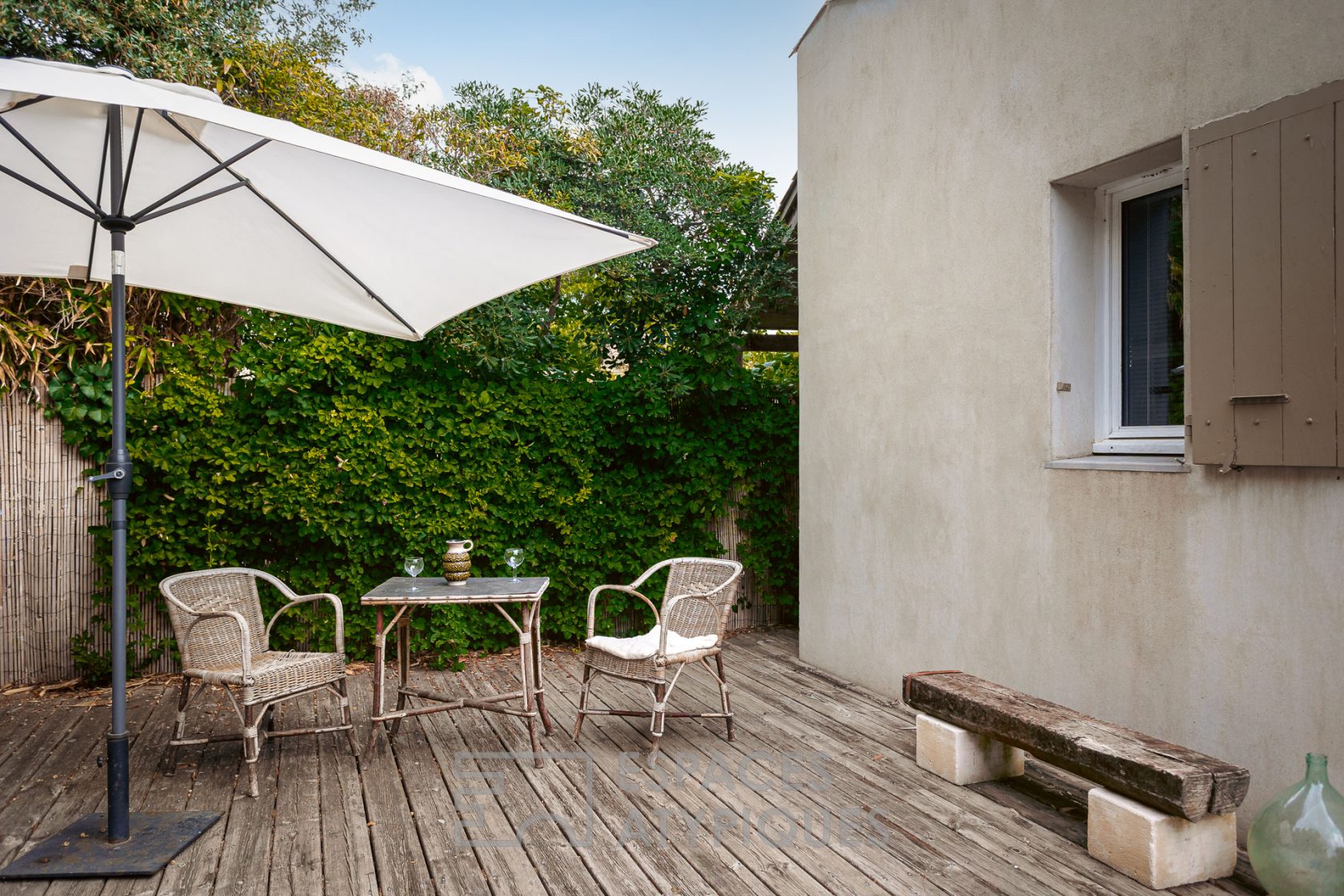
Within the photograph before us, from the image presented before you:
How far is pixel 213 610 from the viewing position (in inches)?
158

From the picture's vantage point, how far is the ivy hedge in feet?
17.5

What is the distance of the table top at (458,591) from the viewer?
4020mm

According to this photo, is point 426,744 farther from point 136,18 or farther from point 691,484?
point 136,18

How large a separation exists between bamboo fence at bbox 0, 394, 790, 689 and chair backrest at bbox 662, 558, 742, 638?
3349 mm

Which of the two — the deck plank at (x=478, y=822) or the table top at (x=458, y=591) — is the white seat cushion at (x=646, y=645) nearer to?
the table top at (x=458, y=591)

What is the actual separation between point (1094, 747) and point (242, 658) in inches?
141

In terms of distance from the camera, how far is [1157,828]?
8.85 ft

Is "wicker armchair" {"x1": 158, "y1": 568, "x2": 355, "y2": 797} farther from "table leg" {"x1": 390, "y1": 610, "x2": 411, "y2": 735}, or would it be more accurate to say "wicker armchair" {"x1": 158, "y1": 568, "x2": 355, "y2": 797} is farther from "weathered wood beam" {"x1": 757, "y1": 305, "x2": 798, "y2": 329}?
"weathered wood beam" {"x1": 757, "y1": 305, "x2": 798, "y2": 329}

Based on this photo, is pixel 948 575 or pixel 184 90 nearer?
pixel 184 90

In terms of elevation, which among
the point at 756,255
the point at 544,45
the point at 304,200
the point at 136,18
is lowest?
the point at 304,200

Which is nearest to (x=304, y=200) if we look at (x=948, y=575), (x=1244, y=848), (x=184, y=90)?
(x=184, y=90)

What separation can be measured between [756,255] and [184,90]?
4729 mm

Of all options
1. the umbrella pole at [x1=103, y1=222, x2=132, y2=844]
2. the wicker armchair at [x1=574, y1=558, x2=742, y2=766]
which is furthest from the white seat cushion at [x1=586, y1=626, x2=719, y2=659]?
the umbrella pole at [x1=103, y1=222, x2=132, y2=844]

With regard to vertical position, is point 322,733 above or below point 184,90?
below
